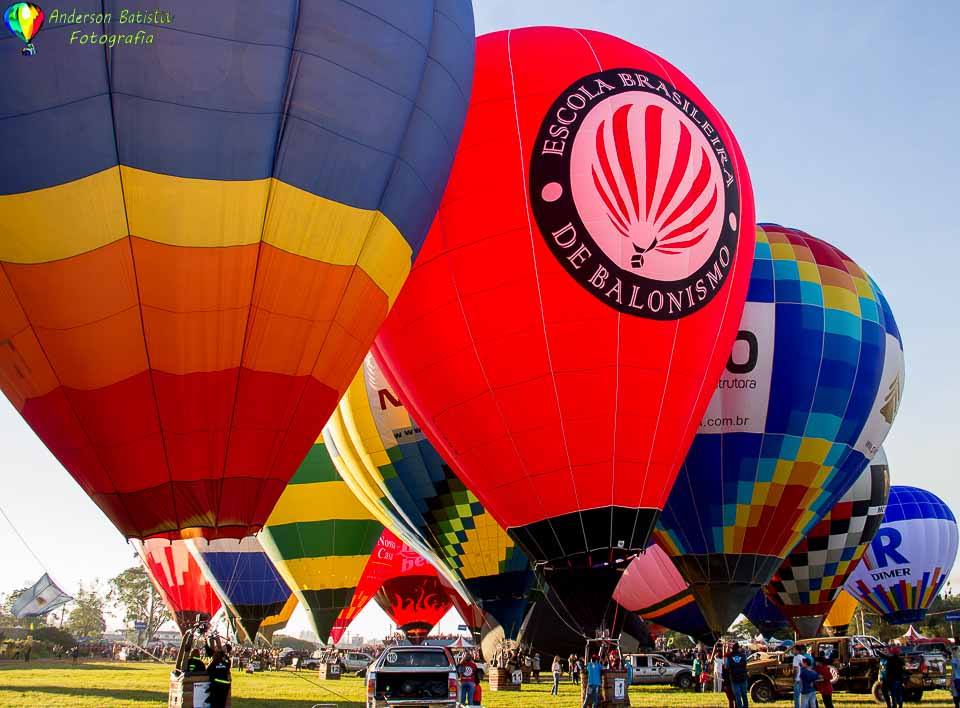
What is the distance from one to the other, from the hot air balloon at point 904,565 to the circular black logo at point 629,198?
774 inches

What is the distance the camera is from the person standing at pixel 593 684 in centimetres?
1063

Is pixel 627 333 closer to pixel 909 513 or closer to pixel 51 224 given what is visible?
pixel 51 224

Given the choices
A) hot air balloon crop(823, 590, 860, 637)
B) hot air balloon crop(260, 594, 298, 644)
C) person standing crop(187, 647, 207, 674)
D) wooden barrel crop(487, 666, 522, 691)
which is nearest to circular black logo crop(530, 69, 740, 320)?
person standing crop(187, 647, 207, 674)

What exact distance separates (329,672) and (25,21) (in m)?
20.4

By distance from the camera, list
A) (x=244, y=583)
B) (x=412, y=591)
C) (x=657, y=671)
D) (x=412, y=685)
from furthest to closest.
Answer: (x=412, y=591) → (x=244, y=583) → (x=657, y=671) → (x=412, y=685)

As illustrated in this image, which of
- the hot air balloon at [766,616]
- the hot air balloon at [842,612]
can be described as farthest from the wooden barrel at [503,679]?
the hot air balloon at [842,612]

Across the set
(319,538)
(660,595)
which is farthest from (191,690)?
(660,595)

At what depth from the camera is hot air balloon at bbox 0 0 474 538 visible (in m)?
7.56

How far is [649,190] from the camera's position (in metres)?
11.2

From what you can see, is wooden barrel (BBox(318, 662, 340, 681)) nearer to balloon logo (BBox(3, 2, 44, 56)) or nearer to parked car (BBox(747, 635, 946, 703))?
parked car (BBox(747, 635, 946, 703))

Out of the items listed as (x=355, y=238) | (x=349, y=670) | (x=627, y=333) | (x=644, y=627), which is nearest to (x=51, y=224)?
(x=355, y=238)

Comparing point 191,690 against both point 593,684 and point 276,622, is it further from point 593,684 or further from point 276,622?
point 276,622

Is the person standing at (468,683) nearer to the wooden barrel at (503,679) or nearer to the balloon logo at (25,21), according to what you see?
the wooden barrel at (503,679)

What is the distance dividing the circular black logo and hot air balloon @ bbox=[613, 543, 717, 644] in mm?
14375
